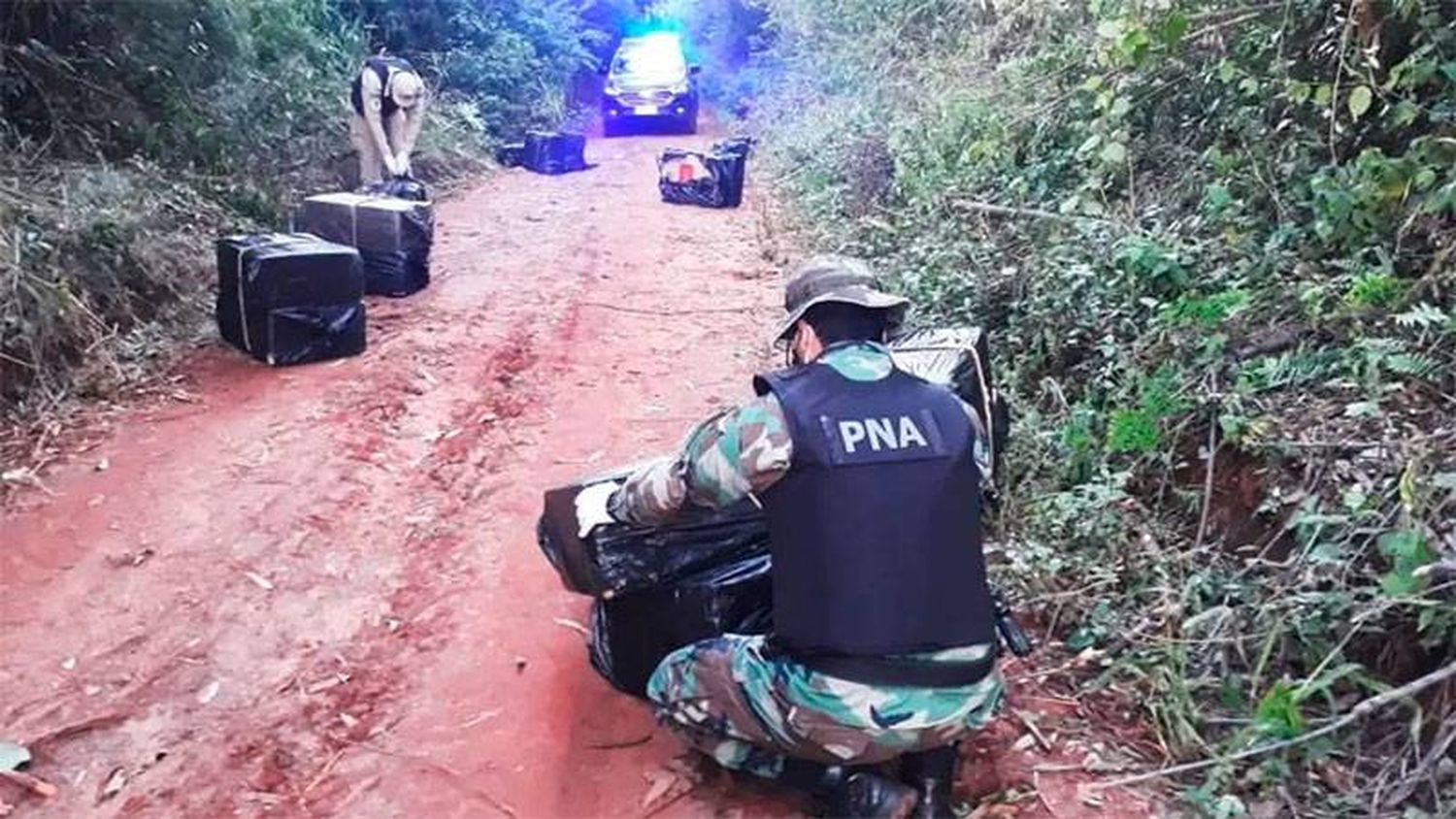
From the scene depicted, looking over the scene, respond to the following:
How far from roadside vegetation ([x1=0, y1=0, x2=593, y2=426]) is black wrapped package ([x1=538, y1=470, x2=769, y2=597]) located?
323 cm

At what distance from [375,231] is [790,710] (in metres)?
5.39

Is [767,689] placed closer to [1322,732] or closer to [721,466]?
[721,466]

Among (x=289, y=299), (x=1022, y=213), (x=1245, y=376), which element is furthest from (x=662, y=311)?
(x=1245, y=376)

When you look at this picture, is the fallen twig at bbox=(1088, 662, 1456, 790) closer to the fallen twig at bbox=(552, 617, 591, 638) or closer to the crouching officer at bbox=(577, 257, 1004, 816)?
the crouching officer at bbox=(577, 257, 1004, 816)

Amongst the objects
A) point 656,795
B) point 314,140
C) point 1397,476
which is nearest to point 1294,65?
point 1397,476

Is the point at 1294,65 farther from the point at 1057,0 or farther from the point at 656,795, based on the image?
the point at 656,795

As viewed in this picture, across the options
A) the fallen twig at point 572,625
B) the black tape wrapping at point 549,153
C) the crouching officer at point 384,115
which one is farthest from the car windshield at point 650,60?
the fallen twig at point 572,625

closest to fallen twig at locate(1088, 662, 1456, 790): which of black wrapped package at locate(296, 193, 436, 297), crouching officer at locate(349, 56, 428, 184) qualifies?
black wrapped package at locate(296, 193, 436, 297)

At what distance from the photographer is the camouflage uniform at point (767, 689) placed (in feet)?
7.92

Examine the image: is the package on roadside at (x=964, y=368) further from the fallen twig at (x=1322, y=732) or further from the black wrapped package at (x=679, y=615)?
the fallen twig at (x=1322, y=732)

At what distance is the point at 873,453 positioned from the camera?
7.72 feet

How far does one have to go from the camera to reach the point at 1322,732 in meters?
2.49

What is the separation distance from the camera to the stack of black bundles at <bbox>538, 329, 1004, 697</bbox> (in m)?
2.90

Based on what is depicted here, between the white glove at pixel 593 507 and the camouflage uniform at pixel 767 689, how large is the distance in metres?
0.18
